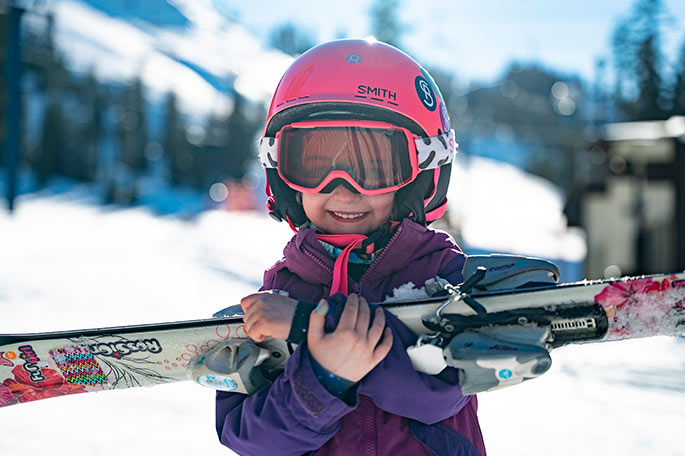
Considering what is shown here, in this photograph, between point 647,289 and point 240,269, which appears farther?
point 240,269

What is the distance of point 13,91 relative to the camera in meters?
10.7

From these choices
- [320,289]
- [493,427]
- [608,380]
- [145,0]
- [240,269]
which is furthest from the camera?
[145,0]

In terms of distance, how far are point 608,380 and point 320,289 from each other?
7.99 feet

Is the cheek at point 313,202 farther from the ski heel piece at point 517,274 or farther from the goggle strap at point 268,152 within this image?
the ski heel piece at point 517,274

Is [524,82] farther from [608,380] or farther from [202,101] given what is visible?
[608,380]

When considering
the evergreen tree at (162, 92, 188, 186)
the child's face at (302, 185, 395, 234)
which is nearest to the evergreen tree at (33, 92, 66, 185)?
the evergreen tree at (162, 92, 188, 186)

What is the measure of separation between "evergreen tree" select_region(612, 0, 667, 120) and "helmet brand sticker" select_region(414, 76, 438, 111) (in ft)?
108

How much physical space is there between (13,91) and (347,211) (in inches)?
410

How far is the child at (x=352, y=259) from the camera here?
1651 millimetres

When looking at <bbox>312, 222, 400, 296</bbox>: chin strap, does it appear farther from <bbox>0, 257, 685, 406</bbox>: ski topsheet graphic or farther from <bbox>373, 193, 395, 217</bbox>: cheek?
<bbox>0, 257, 685, 406</bbox>: ski topsheet graphic

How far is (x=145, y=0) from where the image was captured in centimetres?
17025

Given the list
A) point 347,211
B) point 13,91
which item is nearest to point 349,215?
point 347,211

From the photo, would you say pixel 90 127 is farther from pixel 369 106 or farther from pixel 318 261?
pixel 318 261

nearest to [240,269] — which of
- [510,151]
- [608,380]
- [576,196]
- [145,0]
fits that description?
[608,380]
